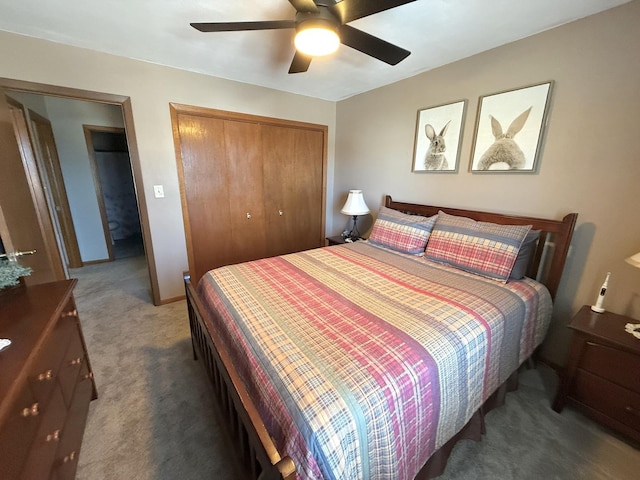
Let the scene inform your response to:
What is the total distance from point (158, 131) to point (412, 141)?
2.57 meters

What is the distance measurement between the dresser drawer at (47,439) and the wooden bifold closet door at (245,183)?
1.92 metres

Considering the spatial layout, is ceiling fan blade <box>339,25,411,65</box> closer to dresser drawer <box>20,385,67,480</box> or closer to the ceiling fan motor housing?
the ceiling fan motor housing

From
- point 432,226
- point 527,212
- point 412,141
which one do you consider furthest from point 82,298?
point 527,212

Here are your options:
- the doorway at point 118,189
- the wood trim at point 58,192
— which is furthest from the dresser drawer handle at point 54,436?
the doorway at point 118,189

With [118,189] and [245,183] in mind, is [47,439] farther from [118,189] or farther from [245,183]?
[118,189]

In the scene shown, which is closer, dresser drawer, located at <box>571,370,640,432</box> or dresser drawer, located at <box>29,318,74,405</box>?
dresser drawer, located at <box>29,318,74,405</box>

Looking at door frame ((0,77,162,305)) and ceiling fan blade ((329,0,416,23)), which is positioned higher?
ceiling fan blade ((329,0,416,23))

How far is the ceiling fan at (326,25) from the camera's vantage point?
4.08 ft

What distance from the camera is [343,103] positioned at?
3455 millimetres

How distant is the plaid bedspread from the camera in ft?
2.72

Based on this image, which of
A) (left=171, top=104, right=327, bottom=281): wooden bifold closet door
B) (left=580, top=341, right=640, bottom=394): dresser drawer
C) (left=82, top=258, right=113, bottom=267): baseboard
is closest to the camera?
(left=580, top=341, right=640, bottom=394): dresser drawer

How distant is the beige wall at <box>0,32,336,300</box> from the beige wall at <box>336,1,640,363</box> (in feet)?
6.69

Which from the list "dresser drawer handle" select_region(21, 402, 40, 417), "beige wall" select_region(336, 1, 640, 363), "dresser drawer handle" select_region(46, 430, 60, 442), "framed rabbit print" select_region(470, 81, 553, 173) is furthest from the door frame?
"framed rabbit print" select_region(470, 81, 553, 173)

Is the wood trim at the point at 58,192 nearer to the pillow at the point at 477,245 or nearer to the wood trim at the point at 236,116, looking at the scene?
the wood trim at the point at 236,116
